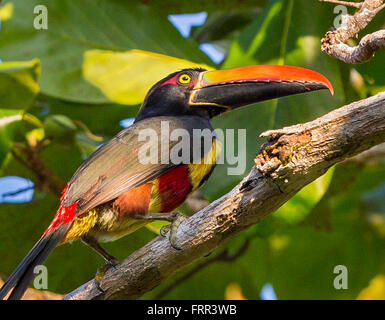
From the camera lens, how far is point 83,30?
4906 mm

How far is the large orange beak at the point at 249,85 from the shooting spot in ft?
12.5

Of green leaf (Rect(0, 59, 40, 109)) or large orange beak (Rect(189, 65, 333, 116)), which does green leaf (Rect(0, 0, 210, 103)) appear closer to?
green leaf (Rect(0, 59, 40, 109))

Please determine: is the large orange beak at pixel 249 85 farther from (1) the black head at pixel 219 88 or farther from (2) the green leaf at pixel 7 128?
(2) the green leaf at pixel 7 128

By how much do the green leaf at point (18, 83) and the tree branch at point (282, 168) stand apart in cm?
162

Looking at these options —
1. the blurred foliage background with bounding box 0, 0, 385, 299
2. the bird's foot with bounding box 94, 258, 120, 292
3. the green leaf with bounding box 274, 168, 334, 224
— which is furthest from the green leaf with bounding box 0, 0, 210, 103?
the bird's foot with bounding box 94, 258, 120, 292

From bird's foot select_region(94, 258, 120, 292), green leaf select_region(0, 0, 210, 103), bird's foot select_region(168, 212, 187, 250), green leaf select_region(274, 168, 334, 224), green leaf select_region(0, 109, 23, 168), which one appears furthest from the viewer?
green leaf select_region(0, 0, 210, 103)

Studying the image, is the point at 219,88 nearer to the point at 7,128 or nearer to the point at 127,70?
the point at 127,70

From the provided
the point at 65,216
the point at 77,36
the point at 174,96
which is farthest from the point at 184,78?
the point at 65,216

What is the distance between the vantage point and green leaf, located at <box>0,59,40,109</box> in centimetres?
432

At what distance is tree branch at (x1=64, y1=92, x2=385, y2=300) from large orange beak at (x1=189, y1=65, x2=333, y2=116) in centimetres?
87

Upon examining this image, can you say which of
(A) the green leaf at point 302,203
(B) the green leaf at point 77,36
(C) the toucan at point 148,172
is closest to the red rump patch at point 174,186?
(C) the toucan at point 148,172

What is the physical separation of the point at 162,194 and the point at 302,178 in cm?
112

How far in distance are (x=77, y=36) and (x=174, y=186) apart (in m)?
1.56

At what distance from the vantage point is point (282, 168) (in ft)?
9.27
